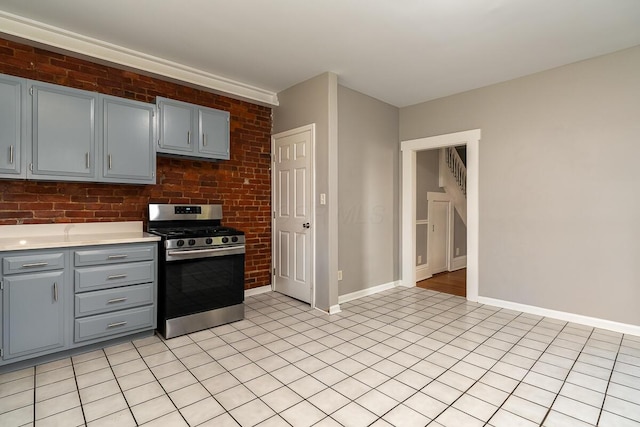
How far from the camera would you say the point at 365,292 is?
429 centimetres

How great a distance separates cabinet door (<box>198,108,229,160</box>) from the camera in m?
3.44

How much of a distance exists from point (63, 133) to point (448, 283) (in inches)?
200

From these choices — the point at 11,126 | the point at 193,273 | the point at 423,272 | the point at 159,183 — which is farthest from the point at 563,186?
the point at 11,126

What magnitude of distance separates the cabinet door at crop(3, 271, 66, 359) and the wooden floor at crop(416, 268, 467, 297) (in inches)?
168

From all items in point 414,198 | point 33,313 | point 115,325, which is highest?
point 414,198

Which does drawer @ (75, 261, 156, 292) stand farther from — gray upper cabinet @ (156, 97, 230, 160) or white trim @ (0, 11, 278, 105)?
white trim @ (0, 11, 278, 105)

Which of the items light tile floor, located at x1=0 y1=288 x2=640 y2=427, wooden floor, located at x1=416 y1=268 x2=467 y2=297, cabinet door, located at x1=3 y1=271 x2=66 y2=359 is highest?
cabinet door, located at x1=3 y1=271 x2=66 y2=359

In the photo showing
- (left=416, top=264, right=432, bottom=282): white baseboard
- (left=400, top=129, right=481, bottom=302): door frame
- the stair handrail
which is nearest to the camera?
(left=400, top=129, right=481, bottom=302): door frame

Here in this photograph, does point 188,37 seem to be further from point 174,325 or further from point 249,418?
point 249,418

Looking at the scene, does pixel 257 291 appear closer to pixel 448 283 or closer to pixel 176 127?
pixel 176 127

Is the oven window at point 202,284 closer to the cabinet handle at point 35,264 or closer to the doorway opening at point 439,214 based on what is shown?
the cabinet handle at point 35,264

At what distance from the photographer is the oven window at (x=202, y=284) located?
9.40ft

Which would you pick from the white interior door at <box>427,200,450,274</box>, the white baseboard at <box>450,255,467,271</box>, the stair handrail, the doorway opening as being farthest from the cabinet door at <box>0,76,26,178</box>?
the white baseboard at <box>450,255,467,271</box>

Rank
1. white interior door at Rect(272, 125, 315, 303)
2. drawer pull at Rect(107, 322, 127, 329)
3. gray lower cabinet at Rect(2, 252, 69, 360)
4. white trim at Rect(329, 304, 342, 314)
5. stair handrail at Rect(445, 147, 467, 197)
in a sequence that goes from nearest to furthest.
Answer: gray lower cabinet at Rect(2, 252, 69, 360) → drawer pull at Rect(107, 322, 127, 329) → white trim at Rect(329, 304, 342, 314) → white interior door at Rect(272, 125, 315, 303) → stair handrail at Rect(445, 147, 467, 197)
